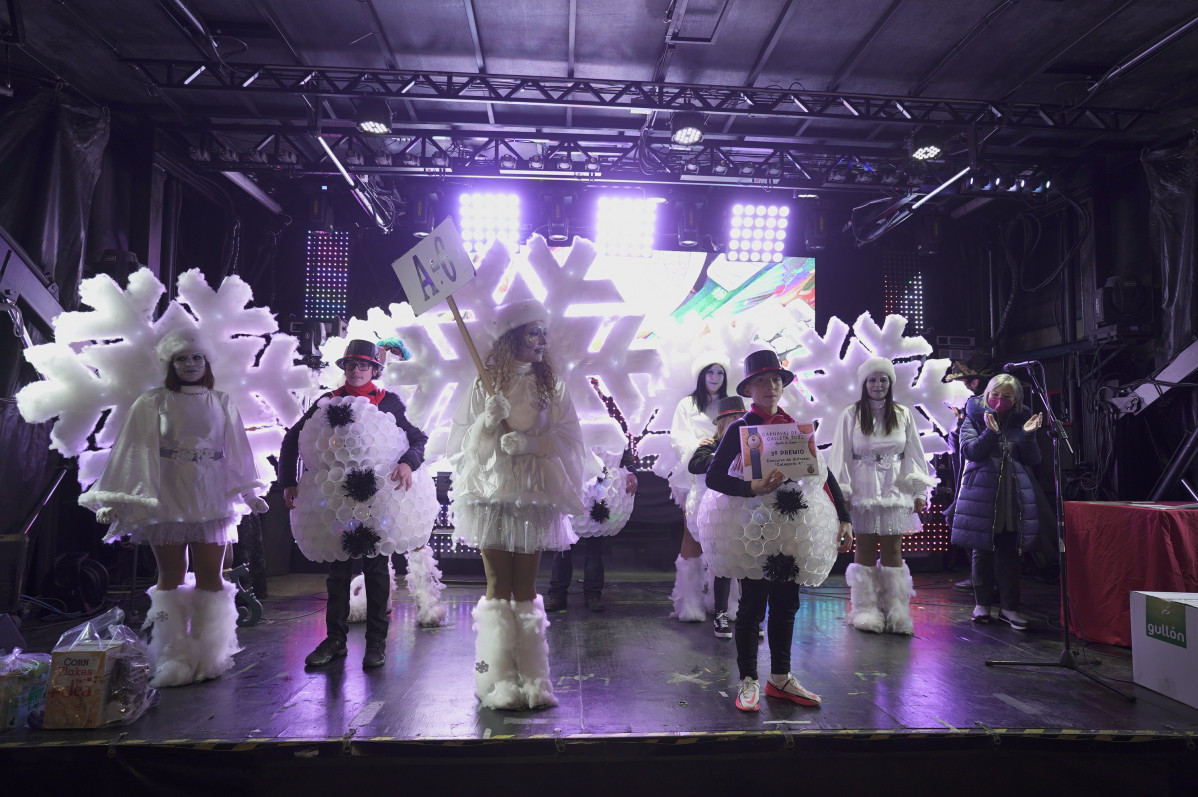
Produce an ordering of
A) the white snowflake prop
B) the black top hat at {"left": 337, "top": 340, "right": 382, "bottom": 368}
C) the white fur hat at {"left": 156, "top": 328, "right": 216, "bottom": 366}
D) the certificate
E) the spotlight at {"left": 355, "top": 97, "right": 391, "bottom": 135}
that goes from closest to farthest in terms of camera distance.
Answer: the certificate
the white fur hat at {"left": 156, "top": 328, "right": 216, "bottom": 366}
the black top hat at {"left": 337, "top": 340, "right": 382, "bottom": 368}
the white snowflake prop
the spotlight at {"left": 355, "top": 97, "right": 391, "bottom": 135}

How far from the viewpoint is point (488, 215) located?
843 centimetres

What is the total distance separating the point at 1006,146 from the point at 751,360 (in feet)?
21.5

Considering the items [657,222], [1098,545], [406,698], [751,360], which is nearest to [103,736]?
[406,698]

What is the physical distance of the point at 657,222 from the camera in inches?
346

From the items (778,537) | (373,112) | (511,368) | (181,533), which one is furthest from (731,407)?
(373,112)

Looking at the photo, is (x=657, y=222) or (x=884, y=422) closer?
(x=884, y=422)

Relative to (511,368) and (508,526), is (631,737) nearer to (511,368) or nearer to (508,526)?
(508,526)

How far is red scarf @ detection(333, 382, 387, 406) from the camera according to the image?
366cm

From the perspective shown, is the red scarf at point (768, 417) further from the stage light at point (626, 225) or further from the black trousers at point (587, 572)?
the stage light at point (626, 225)

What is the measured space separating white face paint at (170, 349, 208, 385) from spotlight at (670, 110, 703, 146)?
4.71 meters

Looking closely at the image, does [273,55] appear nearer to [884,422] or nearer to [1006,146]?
[884,422]

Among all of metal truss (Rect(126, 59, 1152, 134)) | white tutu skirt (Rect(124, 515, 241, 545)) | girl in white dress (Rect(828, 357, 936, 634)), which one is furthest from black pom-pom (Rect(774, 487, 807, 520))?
metal truss (Rect(126, 59, 1152, 134))

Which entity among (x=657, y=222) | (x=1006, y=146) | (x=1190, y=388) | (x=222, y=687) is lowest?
(x=222, y=687)

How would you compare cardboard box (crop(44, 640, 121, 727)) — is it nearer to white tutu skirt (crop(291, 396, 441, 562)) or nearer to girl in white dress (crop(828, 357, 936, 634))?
white tutu skirt (crop(291, 396, 441, 562))
